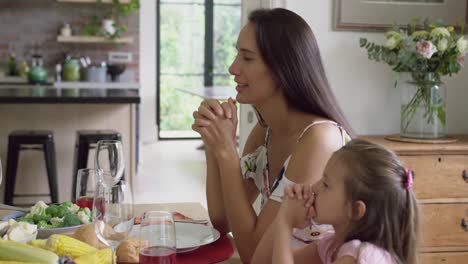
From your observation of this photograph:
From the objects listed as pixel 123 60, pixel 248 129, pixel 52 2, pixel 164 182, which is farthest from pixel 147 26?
pixel 248 129

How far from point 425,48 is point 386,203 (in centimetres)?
173

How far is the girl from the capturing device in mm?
1279

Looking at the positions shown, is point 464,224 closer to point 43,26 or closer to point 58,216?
point 58,216

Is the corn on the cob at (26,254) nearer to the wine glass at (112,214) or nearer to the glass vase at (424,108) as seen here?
the wine glass at (112,214)

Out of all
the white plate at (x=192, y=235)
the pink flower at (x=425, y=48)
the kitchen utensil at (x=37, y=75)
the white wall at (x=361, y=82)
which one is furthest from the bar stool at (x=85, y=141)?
the white plate at (x=192, y=235)

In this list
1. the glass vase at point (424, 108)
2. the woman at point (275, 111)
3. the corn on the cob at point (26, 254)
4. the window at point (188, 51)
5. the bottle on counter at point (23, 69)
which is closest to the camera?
the corn on the cob at point (26, 254)

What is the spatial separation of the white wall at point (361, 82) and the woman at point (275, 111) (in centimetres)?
135

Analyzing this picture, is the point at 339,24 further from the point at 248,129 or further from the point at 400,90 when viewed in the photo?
the point at 248,129

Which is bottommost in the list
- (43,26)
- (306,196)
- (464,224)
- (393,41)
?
(464,224)

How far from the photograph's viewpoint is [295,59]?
1.71 meters

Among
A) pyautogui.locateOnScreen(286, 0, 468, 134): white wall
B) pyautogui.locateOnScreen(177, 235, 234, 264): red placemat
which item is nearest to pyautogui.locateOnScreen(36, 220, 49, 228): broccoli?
pyautogui.locateOnScreen(177, 235, 234, 264): red placemat

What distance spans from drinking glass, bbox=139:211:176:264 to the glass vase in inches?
83.1

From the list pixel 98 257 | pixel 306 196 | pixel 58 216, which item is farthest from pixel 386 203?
pixel 58 216

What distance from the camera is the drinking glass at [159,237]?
114 centimetres
